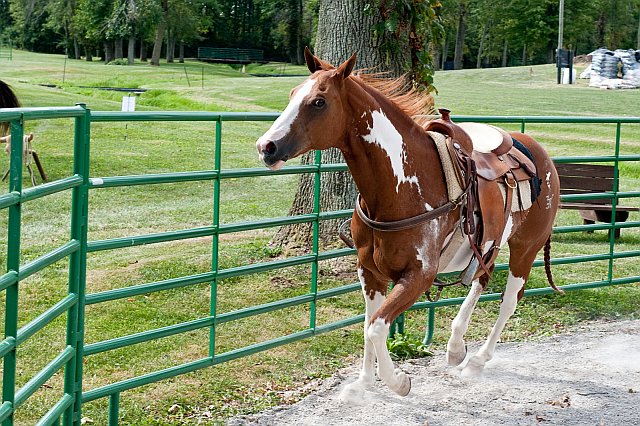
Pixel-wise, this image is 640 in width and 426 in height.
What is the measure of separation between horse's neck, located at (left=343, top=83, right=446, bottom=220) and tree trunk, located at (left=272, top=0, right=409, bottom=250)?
349cm

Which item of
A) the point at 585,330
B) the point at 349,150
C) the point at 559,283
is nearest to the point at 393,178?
the point at 349,150

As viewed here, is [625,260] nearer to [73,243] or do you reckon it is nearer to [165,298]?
[165,298]

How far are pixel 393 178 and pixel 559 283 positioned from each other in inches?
196

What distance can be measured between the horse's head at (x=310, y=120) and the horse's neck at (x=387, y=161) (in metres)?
0.16

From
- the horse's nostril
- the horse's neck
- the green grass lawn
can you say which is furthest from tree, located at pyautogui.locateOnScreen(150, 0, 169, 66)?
the horse's nostril

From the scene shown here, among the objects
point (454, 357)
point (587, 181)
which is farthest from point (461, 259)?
point (587, 181)

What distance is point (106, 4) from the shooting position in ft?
182

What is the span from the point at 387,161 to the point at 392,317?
86 cm

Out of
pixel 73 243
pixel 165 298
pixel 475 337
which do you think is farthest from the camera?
pixel 165 298

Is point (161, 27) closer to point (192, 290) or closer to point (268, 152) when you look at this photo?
point (192, 290)

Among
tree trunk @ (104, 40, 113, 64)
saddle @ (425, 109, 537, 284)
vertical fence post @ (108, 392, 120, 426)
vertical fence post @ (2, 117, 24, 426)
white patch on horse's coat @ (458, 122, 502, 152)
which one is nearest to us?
vertical fence post @ (2, 117, 24, 426)

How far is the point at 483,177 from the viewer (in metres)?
5.63

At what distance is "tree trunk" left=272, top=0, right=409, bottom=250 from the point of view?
8.88m

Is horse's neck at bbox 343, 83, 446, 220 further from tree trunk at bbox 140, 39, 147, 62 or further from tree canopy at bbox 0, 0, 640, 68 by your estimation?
tree trunk at bbox 140, 39, 147, 62
